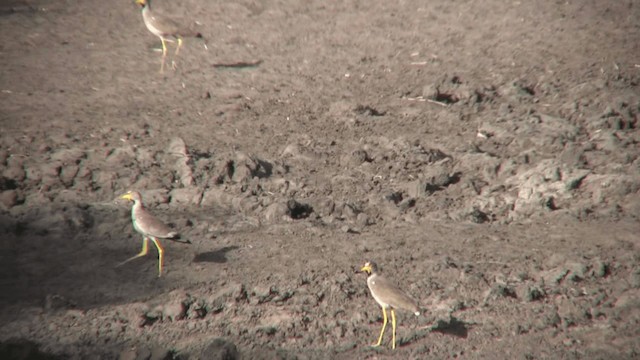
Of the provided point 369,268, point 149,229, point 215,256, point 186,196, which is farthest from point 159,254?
point 369,268

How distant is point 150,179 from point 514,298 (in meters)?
4.18

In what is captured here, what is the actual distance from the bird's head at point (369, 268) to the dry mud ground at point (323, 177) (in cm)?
17

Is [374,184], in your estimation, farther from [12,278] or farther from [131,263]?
[12,278]

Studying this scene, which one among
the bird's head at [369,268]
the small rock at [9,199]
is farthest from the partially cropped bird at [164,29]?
the bird's head at [369,268]

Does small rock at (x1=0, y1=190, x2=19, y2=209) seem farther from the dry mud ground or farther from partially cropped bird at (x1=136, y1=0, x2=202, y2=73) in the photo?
partially cropped bird at (x1=136, y1=0, x2=202, y2=73)

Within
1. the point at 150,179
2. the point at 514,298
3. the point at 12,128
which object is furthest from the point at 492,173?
the point at 12,128

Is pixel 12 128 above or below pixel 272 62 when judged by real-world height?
below

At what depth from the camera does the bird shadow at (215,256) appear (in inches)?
263

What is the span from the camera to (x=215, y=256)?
22.1ft

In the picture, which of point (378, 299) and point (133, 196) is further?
point (133, 196)

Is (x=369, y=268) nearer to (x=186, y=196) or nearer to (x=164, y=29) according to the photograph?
(x=186, y=196)

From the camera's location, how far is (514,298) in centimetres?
609

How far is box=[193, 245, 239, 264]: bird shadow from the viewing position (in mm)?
6668

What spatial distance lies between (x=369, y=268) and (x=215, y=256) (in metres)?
1.57
